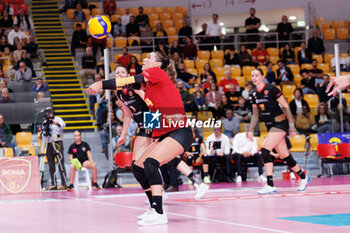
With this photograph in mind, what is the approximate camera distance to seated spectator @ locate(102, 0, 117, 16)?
24156mm

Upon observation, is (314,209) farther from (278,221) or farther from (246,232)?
(246,232)

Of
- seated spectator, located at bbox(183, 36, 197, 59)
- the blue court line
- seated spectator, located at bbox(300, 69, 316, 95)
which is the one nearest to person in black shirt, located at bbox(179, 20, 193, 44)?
seated spectator, located at bbox(183, 36, 197, 59)

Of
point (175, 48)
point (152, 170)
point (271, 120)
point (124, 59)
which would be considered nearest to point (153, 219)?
point (152, 170)

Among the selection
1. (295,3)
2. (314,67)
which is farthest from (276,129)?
(295,3)

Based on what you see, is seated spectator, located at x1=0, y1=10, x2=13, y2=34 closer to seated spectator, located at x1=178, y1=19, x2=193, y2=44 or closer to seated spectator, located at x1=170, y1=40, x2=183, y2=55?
seated spectator, located at x1=170, y1=40, x2=183, y2=55

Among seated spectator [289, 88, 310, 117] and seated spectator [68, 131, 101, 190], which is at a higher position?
seated spectator [289, 88, 310, 117]

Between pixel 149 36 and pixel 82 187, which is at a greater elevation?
pixel 149 36

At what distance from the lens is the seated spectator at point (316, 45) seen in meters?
22.8

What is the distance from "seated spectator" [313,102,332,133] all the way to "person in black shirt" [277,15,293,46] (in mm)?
8174

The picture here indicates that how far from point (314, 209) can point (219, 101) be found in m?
9.80

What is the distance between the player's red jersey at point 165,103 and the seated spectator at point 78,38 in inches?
641

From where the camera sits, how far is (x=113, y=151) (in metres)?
14.7

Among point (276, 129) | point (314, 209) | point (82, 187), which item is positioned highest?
point (276, 129)

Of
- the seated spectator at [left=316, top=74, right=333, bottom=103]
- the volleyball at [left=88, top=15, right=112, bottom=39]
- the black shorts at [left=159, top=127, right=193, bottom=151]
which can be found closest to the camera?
the black shorts at [left=159, top=127, right=193, bottom=151]
